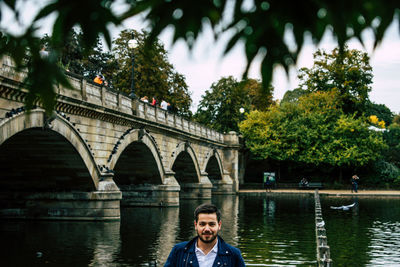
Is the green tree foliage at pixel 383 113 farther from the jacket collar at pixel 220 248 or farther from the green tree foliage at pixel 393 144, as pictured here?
the jacket collar at pixel 220 248

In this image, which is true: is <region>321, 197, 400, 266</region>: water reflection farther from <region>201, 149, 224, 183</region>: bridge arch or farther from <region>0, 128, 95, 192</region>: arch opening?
<region>201, 149, 224, 183</region>: bridge arch

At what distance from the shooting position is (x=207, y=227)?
471 centimetres

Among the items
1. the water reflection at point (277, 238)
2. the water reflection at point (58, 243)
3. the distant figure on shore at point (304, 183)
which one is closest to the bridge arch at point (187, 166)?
the water reflection at point (277, 238)

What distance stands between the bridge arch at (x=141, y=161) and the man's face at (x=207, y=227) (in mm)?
19776

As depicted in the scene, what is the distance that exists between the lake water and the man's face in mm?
7900

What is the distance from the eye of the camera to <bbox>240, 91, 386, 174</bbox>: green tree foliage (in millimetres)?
49281

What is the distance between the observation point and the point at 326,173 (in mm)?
53688

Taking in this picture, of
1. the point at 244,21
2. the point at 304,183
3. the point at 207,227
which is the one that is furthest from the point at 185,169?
the point at 244,21

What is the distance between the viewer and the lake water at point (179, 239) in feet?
42.9

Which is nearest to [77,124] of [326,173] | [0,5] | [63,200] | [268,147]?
[63,200]

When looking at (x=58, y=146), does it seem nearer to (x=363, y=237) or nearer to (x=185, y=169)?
(x=363, y=237)

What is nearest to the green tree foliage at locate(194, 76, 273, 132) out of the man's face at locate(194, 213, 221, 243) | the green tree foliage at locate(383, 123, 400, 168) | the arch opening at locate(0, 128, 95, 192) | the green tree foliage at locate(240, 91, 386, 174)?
the green tree foliage at locate(240, 91, 386, 174)

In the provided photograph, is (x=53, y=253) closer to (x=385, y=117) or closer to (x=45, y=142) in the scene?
(x=45, y=142)

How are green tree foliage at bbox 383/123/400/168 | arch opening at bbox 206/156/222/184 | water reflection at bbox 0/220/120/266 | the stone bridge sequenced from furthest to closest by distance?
1. green tree foliage at bbox 383/123/400/168
2. arch opening at bbox 206/156/222/184
3. the stone bridge
4. water reflection at bbox 0/220/120/266
